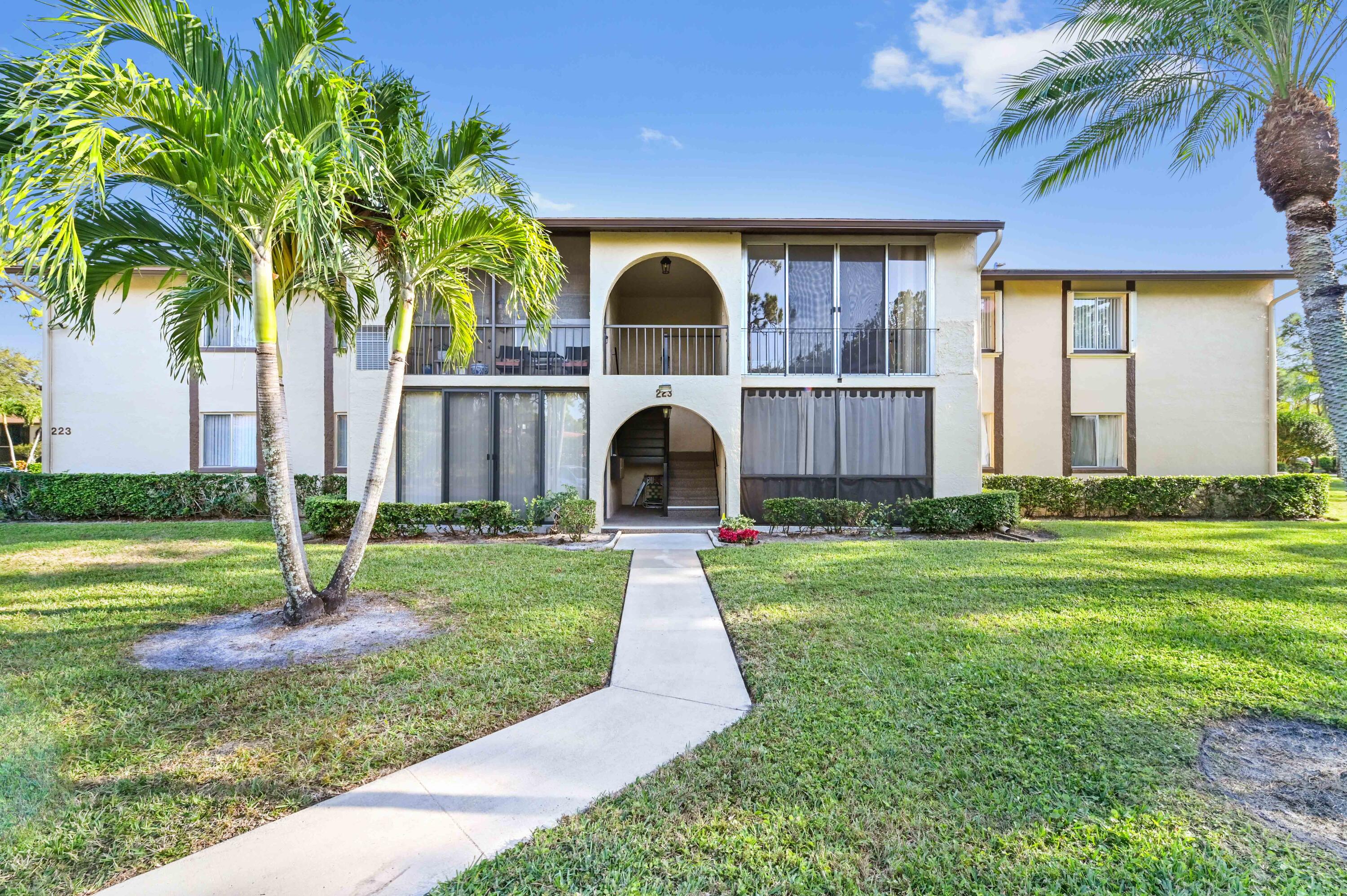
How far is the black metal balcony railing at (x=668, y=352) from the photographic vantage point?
1273cm

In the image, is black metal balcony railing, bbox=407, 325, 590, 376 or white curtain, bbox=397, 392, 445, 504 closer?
white curtain, bbox=397, 392, 445, 504

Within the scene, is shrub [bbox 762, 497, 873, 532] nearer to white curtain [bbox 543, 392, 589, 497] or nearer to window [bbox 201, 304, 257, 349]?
white curtain [bbox 543, 392, 589, 497]

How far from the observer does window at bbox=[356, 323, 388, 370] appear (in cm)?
1120

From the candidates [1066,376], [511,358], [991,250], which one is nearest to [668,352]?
[511,358]

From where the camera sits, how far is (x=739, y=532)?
9.70 metres

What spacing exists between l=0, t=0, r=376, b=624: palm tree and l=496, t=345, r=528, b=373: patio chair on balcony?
572 cm

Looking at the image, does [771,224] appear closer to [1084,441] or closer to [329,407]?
[1084,441]

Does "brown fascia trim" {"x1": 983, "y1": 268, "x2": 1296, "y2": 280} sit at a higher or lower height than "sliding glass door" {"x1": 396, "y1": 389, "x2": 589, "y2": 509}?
higher

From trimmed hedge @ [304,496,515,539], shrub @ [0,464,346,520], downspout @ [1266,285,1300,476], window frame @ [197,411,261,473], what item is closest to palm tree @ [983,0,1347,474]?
trimmed hedge @ [304,496,515,539]

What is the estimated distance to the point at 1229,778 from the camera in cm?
279

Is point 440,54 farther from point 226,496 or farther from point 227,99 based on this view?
point 226,496

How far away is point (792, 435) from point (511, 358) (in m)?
6.17

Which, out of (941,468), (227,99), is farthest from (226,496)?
(941,468)

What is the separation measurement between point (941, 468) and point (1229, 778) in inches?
359
